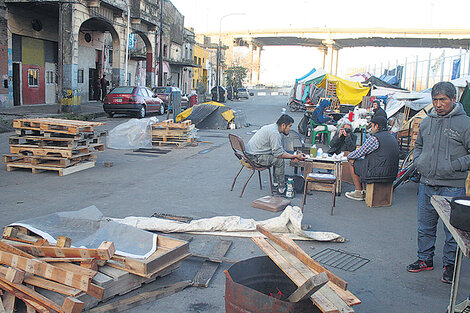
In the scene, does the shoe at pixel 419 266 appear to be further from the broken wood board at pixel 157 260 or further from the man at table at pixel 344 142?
the man at table at pixel 344 142

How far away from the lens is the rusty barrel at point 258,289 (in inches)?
110

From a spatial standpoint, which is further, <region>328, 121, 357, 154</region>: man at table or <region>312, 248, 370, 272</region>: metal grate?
<region>328, 121, 357, 154</region>: man at table

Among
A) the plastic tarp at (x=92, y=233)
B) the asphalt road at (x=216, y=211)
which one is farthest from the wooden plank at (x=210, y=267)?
the plastic tarp at (x=92, y=233)

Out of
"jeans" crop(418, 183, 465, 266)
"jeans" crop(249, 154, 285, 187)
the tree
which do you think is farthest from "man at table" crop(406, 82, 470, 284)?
the tree

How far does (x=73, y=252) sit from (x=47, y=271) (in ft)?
0.86

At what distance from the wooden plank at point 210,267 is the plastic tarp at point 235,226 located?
37 centimetres

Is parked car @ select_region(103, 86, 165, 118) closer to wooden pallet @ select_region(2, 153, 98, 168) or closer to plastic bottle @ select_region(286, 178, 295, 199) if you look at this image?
wooden pallet @ select_region(2, 153, 98, 168)

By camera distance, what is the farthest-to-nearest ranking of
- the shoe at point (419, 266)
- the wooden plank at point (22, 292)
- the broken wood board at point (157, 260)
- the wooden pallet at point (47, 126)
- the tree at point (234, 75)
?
the tree at point (234, 75)
the wooden pallet at point (47, 126)
the shoe at point (419, 266)
the broken wood board at point (157, 260)
the wooden plank at point (22, 292)

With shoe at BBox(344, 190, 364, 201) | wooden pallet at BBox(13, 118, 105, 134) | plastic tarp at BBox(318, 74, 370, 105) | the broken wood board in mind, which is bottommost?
shoe at BBox(344, 190, 364, 201)

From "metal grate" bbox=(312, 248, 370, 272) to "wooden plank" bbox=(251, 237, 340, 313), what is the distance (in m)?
1.64

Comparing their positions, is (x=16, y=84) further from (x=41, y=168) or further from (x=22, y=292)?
(x=22, y=292)

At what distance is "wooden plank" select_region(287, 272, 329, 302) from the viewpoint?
264 cm

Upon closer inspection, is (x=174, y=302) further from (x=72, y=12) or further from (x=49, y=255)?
(x=72, y=12)

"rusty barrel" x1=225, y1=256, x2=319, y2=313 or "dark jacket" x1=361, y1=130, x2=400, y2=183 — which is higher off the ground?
"dark jacket" x1=361, y1=130, x2=400, y2=183
